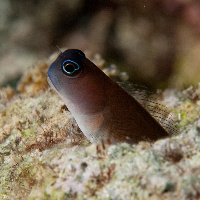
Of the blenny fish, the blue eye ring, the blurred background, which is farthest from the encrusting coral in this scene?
the blurred background

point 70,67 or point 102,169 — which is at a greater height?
point 70,67

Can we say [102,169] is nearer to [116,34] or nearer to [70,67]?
[70,67]

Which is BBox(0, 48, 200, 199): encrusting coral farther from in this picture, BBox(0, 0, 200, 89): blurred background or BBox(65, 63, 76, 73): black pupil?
BBox(0, 0, 200, 89): blurred background

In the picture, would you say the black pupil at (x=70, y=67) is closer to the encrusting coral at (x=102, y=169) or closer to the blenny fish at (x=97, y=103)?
the blenny fish at (x=97, y=103)

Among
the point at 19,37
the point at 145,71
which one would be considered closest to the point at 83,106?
the point at 145,71

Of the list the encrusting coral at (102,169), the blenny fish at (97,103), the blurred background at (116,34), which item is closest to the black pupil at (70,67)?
the blenny fish at (97,103)

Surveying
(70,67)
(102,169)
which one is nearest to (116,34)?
(70,67)
